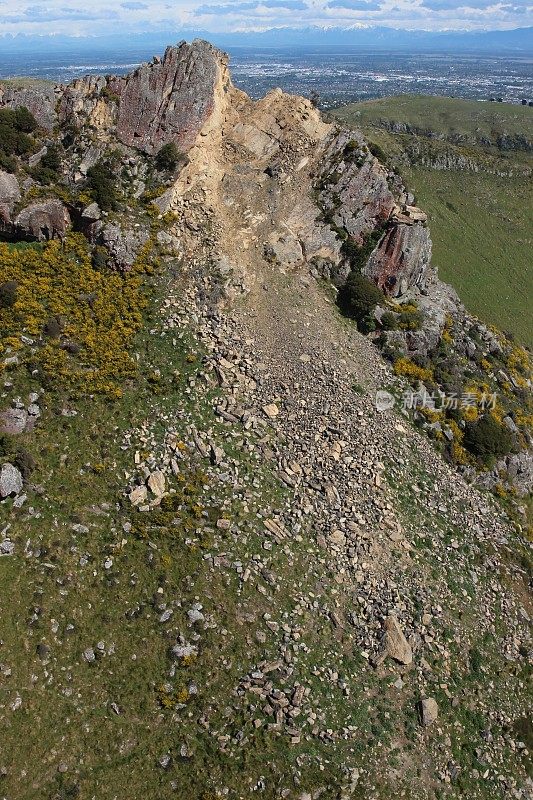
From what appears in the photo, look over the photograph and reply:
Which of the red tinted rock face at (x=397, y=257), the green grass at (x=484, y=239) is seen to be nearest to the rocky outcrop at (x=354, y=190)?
the red tinted rock face at (x=397, y=257)

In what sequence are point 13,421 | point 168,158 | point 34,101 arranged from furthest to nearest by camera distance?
point 34,101, point 168,158, point 13,421

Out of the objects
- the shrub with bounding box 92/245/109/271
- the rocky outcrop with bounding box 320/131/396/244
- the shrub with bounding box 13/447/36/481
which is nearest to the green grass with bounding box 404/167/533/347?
the rocky outcrop with bounding box 320/131/396/244

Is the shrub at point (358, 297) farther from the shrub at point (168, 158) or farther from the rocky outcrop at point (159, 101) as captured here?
the rocky outcrop at point (159, 101)

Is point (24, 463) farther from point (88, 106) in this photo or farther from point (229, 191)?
point (88, 106)

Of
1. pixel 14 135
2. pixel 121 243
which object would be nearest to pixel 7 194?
pixel 14 135

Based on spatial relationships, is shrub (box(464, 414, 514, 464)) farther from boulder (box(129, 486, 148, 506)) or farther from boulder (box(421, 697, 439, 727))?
boulder (box(129, 486, 148, 506))

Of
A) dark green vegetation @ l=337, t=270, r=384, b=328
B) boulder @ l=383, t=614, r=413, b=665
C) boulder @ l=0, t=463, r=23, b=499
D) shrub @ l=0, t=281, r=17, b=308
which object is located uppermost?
shrub @ l=0, t=281, r=17, b=308
